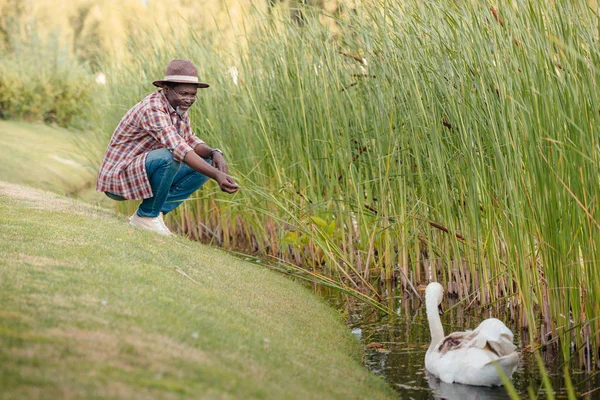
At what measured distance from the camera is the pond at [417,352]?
12.2 ft

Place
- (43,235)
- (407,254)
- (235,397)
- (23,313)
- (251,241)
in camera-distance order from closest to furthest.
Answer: (235,397) → (23,313) → (43,235) → (407,254) → (251,241)

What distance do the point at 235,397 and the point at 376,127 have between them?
9.65 feet

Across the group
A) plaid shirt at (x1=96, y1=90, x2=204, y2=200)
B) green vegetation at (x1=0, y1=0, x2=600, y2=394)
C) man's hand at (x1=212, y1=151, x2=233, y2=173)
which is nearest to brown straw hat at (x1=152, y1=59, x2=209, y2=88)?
plaid shirt at (x1=96, y1=90, x2=204, y2=200)

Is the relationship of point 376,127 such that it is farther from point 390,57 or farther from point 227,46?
point 227,46

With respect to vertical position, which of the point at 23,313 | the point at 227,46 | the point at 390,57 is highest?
the point at 227,46

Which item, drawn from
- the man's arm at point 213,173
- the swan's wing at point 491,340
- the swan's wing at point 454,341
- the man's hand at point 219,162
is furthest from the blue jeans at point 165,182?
the swan's wing at point 491,340

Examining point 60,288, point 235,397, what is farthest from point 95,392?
point 60,288

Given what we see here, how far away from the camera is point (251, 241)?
24.9 feet

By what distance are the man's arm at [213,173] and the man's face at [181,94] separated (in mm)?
538

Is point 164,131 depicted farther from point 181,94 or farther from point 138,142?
point 138,142

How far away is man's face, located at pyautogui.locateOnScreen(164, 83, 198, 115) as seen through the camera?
5.53m

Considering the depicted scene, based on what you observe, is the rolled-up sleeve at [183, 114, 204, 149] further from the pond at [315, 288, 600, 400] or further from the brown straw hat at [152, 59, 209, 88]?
the pond at [315, 288, 600, 400]

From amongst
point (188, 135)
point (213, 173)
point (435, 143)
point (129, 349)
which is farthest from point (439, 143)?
point (129, 349)

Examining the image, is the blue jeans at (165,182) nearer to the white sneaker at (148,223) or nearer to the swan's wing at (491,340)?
the white sneaker at (148,223)
